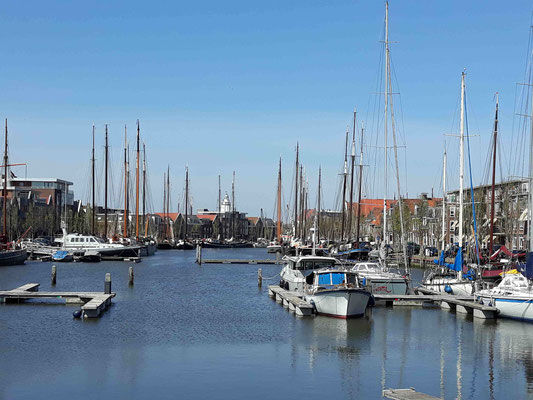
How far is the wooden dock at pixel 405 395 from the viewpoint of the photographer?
23.9m

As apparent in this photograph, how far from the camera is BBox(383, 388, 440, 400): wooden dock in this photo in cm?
2392

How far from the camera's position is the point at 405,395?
79.9 feet

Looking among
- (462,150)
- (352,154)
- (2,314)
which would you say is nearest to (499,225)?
(352,154)

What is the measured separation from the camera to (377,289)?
52531 millimetres

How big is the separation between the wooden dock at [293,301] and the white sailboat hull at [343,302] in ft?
3.69

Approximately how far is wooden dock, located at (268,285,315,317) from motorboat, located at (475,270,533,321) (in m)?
11.1

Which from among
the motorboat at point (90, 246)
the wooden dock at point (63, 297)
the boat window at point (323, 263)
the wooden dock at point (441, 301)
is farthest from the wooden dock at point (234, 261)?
the wooden dock at point (441, 301)

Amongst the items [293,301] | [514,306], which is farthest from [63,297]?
[514,306]

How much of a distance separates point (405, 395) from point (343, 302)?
60.1 ft

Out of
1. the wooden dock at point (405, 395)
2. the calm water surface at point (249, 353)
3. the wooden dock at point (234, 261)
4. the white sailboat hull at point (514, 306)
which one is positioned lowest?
the wooden dock at point (234, 261)

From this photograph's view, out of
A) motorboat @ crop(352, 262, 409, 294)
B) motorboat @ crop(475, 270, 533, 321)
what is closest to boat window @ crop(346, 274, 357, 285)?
motorboat @ crop(352, 262, 409, 294)

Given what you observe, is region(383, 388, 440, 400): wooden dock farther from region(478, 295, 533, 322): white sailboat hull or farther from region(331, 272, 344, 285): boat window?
region(331, 272, 344, 285): boat window

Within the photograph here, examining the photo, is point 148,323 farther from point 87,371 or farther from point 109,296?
point 87,371

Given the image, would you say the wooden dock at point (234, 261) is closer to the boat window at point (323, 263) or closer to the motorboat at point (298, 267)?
the motorboat at point (298, 267)
